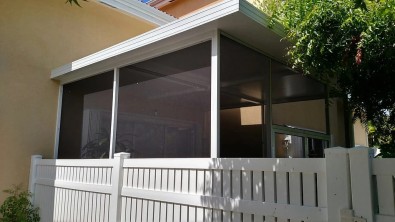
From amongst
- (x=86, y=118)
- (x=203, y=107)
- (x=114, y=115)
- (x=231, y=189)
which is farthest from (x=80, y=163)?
(x=231, y=189)

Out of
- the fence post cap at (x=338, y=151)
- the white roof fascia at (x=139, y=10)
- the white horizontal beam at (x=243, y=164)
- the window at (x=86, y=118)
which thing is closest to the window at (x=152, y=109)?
the window at (x=86, y=118)

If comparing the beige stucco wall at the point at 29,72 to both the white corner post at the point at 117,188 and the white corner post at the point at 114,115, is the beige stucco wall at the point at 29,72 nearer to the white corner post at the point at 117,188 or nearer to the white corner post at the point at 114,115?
the white corner post at the point at 114,115

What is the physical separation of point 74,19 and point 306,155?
17.5ft

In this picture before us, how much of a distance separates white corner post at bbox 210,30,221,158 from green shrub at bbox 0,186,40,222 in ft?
12.0

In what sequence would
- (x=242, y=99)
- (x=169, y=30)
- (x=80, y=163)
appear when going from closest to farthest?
(x=169, y=30)
(x=242, y=99)
(x=80, y=163)

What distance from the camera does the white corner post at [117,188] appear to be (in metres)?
4.05

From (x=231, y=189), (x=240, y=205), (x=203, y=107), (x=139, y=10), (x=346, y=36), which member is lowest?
(x=240, y=205)

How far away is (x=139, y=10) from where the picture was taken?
8.26m

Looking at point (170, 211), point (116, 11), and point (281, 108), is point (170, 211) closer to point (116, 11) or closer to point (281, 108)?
point (281, 108)

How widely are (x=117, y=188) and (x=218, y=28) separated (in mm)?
2208

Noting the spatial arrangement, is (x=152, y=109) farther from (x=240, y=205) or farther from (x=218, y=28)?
(x=240, y=205)

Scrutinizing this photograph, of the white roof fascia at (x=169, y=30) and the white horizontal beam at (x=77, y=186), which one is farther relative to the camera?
the white horizontal beam at (x=77, y=186)

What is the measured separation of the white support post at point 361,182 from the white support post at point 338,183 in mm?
38

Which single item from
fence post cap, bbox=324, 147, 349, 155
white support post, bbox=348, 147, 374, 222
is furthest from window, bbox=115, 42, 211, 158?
white support post, bbox=348, 147, 374, 222
